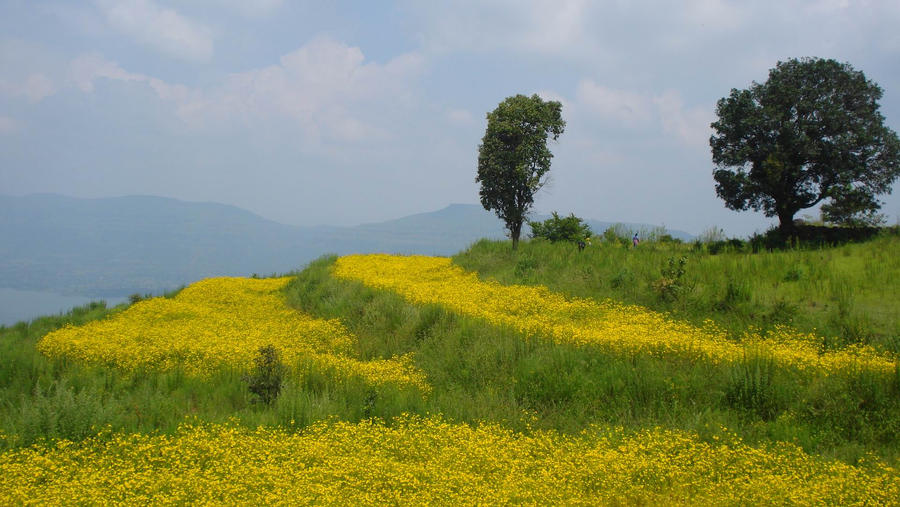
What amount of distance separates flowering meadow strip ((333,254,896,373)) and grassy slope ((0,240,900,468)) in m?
0.44

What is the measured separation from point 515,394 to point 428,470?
10.7 feet

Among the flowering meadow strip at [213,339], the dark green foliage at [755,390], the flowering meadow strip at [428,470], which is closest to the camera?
the flowering meadow strip at [428,470]

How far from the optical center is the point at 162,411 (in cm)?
841

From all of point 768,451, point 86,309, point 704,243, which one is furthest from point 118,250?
point 768,451

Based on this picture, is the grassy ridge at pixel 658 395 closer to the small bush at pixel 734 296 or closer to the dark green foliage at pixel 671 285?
the small bush at pixel 734 296

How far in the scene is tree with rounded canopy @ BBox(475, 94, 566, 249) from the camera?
2233 cm

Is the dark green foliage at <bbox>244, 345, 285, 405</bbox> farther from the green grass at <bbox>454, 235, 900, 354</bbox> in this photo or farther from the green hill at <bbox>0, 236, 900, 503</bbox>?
the green grass at <bbox>454, 235, 900, 354</bbox>

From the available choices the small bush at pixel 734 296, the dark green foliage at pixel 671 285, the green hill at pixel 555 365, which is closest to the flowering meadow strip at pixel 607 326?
the green hill at pixel 555 365

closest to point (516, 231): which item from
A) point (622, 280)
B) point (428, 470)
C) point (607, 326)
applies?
point (622, 280)

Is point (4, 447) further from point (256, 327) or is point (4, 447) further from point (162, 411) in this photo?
point (256, 327)

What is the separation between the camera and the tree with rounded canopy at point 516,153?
22328 millimetres

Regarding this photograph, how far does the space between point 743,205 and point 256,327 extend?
20.7 meters

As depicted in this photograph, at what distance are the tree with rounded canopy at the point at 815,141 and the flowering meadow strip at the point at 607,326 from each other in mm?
13346

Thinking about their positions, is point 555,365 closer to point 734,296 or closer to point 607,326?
point 607,326
